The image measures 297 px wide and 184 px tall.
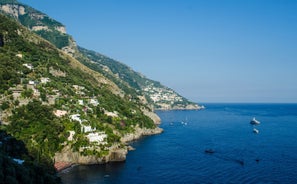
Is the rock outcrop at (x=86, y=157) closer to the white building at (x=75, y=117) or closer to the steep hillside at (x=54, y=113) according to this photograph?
the steep hillside at (x=54, y=113)

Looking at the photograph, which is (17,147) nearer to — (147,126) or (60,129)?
(60,129)

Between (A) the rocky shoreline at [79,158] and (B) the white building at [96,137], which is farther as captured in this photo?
(B) the white building at [96,137]

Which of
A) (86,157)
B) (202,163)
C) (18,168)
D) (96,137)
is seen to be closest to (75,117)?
(96,137)

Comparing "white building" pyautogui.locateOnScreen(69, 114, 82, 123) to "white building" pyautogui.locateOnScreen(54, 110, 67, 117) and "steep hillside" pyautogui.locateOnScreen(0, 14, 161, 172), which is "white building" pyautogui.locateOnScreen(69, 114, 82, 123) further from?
"white building" pyautogui.locateOnScreen(54, 110, 67, 117)

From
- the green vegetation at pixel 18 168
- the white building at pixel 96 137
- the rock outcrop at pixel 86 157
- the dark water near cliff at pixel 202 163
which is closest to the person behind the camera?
the green vegetation at pixel 18 168

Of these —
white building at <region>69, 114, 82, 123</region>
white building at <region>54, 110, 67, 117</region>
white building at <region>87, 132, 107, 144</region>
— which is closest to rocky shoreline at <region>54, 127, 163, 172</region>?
white building at <region>87, 132, 107, 144</region>

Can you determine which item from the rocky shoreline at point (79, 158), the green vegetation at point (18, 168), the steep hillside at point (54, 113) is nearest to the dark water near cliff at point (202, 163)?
the rocky shoreline at point (79, 158)

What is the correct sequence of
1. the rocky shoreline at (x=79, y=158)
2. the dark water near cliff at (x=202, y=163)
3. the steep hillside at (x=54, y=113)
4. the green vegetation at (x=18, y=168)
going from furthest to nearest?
the steep hillside at (x=54, y=113)
the rocky shoreline at (x=79, y=158)
the dark water near cliff at (x=202, y=163)
the green vegetation at (x=18, y=168)

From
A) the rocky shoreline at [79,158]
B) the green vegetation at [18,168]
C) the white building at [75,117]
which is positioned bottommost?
the rocky shoreline at [79,158]

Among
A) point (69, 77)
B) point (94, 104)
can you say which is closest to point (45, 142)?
point (94, 104)

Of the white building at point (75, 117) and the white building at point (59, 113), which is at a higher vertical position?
the white building at point (59, 113)
